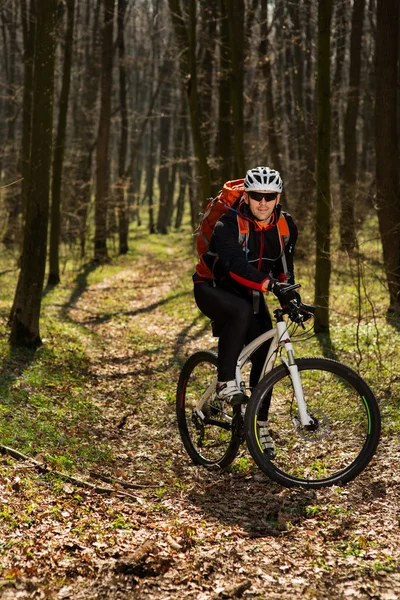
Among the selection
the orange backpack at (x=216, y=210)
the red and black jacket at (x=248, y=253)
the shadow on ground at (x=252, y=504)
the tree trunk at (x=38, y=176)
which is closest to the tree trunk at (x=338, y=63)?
the tree trunk at (x=38, y=176)

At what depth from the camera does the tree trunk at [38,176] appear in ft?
32.9

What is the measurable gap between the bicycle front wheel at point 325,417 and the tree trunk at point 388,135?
7.17 metres

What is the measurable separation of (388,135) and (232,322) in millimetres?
8179

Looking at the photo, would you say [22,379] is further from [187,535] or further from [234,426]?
[187,535]

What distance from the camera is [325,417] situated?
18.1 feet

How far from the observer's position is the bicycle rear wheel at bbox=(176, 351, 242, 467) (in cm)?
610

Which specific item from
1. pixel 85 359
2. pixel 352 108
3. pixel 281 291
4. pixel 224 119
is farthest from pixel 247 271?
pixel 352 108

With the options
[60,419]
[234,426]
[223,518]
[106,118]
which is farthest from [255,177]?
[106,118]

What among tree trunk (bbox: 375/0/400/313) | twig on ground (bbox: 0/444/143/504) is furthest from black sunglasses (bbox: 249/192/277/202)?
tree trunk (bbox: 375/0/400/313)

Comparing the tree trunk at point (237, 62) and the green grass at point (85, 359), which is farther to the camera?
the tree trunk at point (237, 62)

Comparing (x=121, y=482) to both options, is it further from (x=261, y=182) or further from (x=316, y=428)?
(x=261, y=182)

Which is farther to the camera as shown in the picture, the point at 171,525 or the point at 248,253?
the point at 248,253

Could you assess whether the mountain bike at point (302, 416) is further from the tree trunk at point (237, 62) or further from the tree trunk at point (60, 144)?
the tree trunk at point (60, 144)

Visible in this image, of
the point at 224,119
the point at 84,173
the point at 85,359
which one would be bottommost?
the point at 85,359
